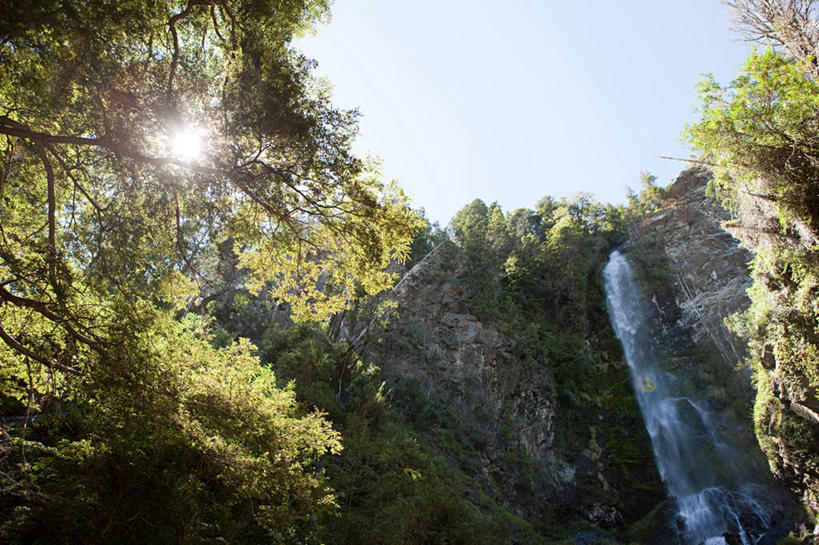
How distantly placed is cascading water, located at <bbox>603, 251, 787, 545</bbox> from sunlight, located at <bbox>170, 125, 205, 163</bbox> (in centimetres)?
2330

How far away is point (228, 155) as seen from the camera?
5.07 meters

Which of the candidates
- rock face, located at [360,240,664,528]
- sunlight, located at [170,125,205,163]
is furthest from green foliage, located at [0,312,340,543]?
rock face, located at [360,240,664,528]

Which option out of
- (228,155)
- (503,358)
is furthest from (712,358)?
(228,155)

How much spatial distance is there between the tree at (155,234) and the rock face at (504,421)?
13.4 metres

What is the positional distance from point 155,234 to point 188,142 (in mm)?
1538

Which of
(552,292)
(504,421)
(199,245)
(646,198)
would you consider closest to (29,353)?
(199,245)

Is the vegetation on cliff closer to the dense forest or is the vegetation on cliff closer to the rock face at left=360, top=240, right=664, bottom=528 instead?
the dense forest

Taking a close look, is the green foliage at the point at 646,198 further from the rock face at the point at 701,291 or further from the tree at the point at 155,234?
the tree at the point at 155,234

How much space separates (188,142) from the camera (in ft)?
16.0

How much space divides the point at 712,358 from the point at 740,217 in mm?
22842

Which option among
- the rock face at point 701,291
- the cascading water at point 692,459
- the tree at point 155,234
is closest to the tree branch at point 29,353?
the tree at point 155,234

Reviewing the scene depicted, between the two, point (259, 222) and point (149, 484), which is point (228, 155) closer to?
point (259, 222)

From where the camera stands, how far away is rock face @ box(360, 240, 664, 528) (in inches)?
730

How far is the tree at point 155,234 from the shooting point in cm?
395
